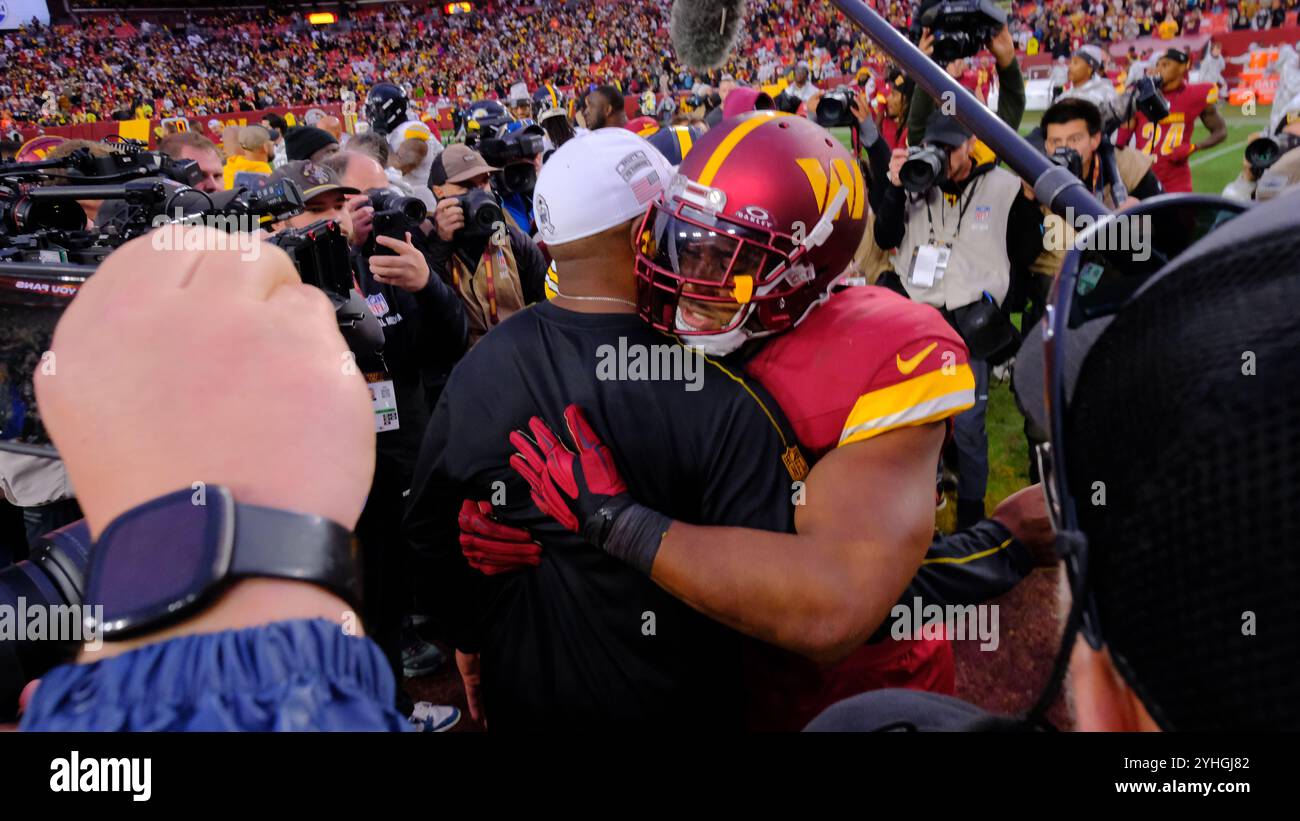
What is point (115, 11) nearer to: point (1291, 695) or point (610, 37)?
point (610, 37)

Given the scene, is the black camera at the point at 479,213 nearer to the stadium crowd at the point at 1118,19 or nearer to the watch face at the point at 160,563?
the watch face at the point at 160,563

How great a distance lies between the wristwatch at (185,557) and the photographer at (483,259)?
10.2 ft

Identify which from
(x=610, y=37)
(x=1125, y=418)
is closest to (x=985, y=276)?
(x=1125, y=418)

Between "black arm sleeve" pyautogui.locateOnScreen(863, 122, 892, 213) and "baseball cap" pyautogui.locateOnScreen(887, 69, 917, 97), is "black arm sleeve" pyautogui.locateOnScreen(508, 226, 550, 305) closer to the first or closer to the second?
"black arm sleeve" pyautogui.locateOnScreen(863, 122, 892, 213)

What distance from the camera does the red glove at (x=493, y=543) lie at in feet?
5.54

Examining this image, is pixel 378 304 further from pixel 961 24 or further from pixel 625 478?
pixel 961 24

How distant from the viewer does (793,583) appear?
4.58 feet

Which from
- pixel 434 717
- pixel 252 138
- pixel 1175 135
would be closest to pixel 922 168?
pixel 434 717

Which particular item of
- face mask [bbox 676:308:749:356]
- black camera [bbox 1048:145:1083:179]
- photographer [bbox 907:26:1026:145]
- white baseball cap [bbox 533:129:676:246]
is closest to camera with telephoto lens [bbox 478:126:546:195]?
photographer [bbox 907:26:1026:145]

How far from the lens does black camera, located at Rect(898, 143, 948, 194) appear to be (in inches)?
146

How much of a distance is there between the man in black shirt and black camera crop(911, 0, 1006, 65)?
208 centimetres

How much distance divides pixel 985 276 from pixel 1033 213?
0.37 meters

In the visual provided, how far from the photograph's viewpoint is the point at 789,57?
2694cm

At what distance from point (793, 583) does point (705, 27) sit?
5.81 feet
